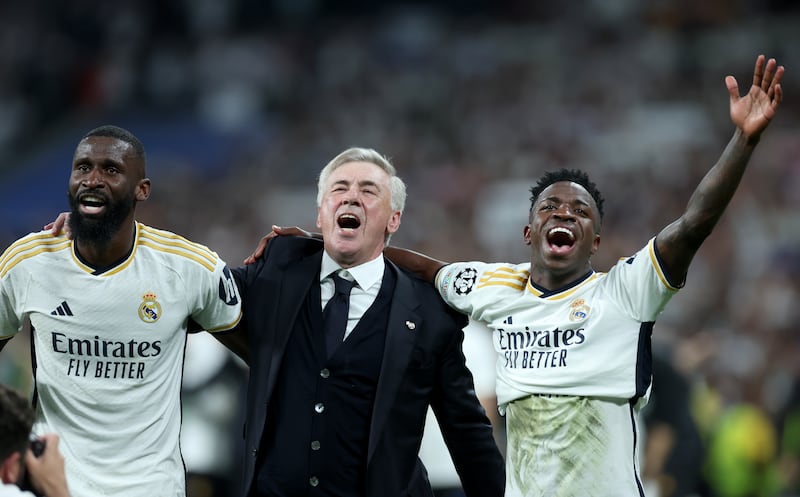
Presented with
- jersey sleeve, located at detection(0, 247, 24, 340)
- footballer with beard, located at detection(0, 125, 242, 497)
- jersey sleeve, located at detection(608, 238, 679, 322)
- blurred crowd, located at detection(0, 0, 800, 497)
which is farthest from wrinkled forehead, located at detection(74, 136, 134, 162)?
blurred crowd, located at detection(0, 0, 800, 497)

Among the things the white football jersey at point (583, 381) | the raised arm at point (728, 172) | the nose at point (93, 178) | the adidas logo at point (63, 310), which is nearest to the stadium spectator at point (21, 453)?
the adidas logo at point (63, 310)

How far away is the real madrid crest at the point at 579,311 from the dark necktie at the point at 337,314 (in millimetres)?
917

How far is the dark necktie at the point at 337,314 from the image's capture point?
5.01 meters

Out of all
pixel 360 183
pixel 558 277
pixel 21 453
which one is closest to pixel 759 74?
pixel 558 277

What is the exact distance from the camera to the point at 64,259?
4.75 m

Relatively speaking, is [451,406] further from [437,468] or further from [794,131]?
[794,131]

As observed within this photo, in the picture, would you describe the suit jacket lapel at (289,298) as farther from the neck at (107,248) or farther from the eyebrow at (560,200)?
the eyebrow at (560,200)

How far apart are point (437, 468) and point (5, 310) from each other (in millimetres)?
3630

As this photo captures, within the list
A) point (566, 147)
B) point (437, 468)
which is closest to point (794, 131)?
point (566, 147)

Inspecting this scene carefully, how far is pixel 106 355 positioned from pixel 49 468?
760mm

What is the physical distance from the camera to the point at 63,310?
4.68 m

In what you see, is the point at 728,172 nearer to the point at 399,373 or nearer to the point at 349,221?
the point at 399,373

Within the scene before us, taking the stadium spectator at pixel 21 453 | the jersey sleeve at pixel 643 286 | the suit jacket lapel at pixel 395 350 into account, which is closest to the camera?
the stadium spectator at pixel 21 453

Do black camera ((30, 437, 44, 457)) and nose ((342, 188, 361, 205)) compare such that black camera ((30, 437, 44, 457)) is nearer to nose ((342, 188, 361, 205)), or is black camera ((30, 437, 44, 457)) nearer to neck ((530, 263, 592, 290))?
nose ((342, 188, 361, 205))
